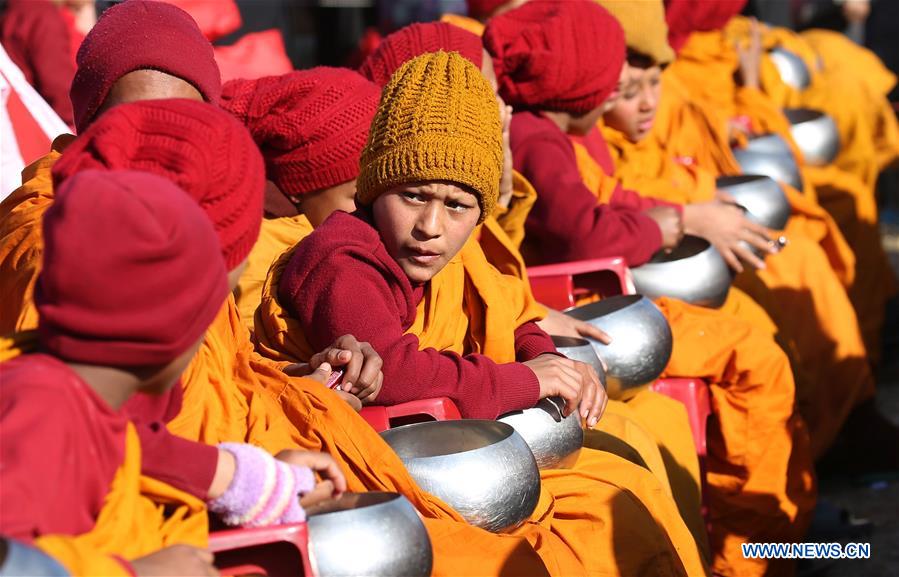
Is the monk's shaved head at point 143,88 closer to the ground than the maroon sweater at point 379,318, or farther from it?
farther from it

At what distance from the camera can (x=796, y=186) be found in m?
6.10

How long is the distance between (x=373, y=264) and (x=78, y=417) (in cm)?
121

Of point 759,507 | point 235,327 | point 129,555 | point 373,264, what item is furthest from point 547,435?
point 759,507

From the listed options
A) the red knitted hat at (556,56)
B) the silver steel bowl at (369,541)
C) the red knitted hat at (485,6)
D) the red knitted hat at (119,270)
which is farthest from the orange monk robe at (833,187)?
the red knitted hat at (119,270)

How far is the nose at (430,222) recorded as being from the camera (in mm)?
2927

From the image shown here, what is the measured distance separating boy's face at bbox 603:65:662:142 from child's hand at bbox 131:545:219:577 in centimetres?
346

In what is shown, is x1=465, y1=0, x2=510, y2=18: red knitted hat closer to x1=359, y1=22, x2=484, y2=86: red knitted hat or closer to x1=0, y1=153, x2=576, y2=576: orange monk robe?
x1=359, y1=22, x2=484, y2=86: red knitted hat

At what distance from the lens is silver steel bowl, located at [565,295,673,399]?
3.66 meters

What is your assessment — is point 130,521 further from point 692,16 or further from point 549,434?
point 692,16

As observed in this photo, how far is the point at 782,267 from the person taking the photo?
5703 millimetres

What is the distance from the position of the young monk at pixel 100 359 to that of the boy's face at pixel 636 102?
133 inches

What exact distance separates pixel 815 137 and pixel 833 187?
29 cm

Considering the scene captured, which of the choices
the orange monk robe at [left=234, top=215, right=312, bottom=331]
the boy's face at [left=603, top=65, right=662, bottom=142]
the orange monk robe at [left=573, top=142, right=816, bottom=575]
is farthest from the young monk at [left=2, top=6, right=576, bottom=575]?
the boy's face at [left=603, top=65, right=662, bottom=142]

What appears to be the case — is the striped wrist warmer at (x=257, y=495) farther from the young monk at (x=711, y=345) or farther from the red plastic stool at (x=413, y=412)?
the young monk at (x=711, y=345)
